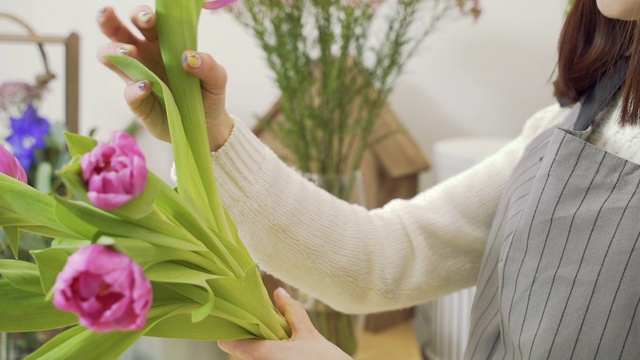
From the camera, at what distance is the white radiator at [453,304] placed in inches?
47.4

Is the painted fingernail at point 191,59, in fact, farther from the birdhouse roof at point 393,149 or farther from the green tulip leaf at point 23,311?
the birdhouse roof at point 393,149

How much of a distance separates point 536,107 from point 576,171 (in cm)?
77

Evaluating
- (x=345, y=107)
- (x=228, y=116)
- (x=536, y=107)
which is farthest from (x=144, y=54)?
(x=536, y=107)

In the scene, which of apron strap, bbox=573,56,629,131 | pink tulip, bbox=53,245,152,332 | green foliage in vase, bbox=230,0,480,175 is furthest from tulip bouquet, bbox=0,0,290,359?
green foliage in vase, bbox=230,0,480,175

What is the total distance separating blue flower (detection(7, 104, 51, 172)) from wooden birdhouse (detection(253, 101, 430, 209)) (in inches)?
15.5

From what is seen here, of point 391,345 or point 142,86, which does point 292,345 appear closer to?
point 142,86

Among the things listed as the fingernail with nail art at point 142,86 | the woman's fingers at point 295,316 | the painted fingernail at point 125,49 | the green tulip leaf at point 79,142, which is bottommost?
Answer: the woman's fingers at point 295,316

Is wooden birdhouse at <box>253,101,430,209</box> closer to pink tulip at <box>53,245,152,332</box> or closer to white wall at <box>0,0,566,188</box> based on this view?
white wall at <box>0,0,566,188</box>

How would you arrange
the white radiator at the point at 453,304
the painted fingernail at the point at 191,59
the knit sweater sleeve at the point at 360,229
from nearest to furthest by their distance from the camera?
1. the painted fingernail at the point at 191,59
2. the knit sweater sleeve at the point at 360,229
3. the white radiator at the point at 453,304

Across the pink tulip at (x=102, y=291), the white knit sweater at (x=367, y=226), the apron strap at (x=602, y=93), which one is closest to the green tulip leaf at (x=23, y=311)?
the pink tulip at (x=102, y=291)

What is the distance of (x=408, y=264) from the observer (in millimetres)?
811

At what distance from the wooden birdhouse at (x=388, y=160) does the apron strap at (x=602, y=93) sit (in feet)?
1.95

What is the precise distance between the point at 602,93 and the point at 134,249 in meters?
0.52

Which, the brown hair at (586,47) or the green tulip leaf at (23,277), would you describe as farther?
the brown hair at (586,47)
